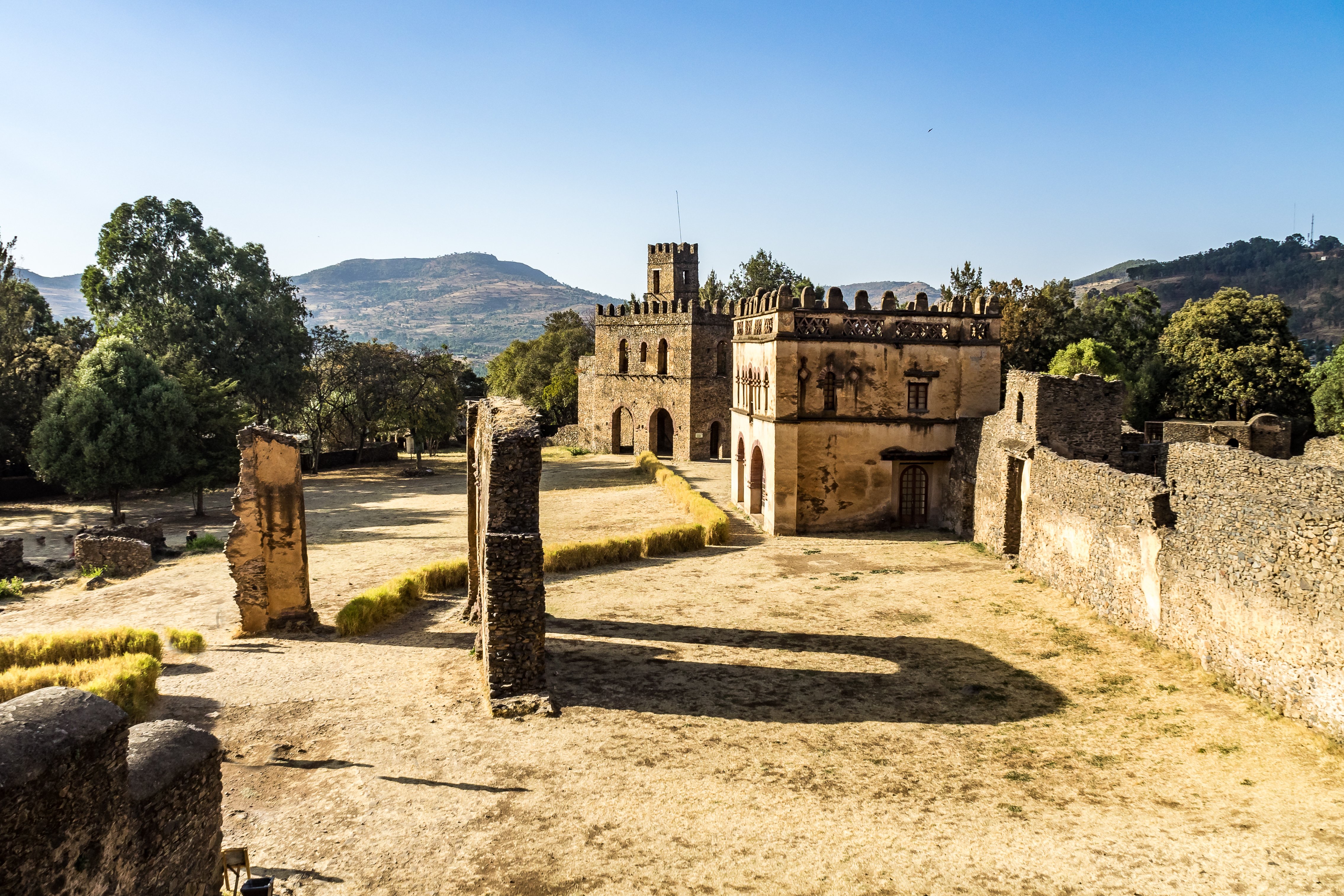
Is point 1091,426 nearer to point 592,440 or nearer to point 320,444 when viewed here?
point 592,440

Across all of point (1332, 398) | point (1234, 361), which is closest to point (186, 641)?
point (1332, 398)

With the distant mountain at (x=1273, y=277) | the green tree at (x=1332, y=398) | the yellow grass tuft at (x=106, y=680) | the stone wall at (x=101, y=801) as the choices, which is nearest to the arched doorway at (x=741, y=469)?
the yellow grass tuft at (x=106, y=680)

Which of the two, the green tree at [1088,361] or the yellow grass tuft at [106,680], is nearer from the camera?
the yellow grass tuft at [106,680]

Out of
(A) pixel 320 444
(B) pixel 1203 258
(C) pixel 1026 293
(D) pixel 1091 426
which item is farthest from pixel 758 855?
(B) pixel 1203 258

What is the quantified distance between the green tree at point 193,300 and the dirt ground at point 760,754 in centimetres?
2283

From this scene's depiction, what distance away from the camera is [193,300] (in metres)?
39.6

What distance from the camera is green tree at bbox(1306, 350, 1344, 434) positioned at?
1419 inches

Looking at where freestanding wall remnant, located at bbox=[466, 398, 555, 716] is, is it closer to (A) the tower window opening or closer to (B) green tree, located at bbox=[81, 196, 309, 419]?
(A) the tower window opening

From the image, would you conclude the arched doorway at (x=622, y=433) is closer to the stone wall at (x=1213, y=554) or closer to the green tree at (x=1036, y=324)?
the green tree at (x=1036, y=324)

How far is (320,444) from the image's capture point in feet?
159

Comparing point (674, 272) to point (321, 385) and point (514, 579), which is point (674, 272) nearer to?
point (321, 385)

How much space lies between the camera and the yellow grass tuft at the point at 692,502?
24656 millimetres

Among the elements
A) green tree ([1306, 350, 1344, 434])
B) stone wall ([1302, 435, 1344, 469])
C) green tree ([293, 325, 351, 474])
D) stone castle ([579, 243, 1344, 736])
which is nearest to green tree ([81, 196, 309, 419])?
green tree ([293, 325, 351, 474])

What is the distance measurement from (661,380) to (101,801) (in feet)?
135
